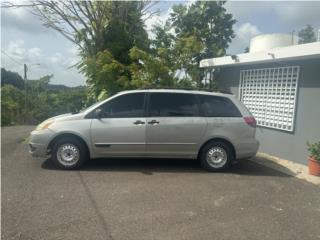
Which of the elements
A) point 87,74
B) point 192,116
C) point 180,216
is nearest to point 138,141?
point 192,116

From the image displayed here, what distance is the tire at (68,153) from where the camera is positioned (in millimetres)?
7449

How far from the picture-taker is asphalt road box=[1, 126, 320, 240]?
4.52m

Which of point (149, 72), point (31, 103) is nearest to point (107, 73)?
point (149, 72)

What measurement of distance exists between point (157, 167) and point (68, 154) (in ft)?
6.57

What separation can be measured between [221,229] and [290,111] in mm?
5563

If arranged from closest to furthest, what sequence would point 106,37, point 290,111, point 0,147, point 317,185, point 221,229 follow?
point 221,229 → point 317,185 → point 290,111 → point 0,147 → point 106,37

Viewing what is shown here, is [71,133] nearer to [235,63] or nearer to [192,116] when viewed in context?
[192,116]

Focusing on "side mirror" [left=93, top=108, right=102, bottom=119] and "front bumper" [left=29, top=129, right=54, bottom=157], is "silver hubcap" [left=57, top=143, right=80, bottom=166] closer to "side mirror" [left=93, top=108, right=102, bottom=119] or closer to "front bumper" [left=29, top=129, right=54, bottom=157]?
"front bumper" [left=29, top=129, right=54, bottom=157]

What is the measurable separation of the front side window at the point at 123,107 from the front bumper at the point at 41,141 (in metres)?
1.21

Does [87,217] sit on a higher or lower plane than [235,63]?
lower

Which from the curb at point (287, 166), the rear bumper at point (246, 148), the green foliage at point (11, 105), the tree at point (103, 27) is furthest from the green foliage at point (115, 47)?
the green foliage at point (11, 105)

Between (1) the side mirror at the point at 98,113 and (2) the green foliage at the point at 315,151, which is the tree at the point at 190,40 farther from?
(2) the green foliage at the point at 315,151

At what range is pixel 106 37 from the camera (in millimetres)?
13805

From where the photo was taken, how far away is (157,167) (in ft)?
26.3
